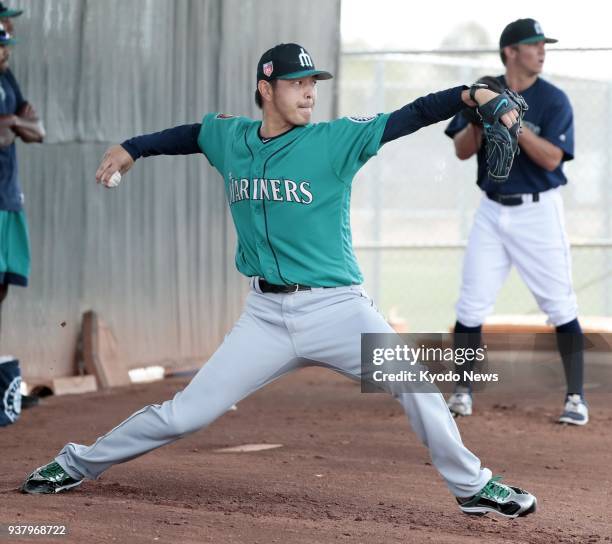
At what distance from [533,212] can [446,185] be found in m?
5.79

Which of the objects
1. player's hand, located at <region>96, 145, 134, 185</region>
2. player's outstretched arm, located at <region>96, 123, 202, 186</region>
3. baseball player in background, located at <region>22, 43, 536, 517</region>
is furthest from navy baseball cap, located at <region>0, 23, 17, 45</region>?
baseball player in background, located at <region>22, 43, 536, 517</region>

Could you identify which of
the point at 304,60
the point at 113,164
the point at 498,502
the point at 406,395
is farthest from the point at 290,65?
the point at 498,502

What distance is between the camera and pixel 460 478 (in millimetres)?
4473

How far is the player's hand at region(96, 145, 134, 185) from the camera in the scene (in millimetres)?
4809

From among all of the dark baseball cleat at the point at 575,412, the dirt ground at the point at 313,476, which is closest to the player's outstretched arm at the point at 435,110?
the dirt ground at the point at 313,476

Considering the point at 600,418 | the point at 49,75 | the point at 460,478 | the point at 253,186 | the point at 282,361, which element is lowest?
the point at 600,418

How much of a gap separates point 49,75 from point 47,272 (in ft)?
4.37

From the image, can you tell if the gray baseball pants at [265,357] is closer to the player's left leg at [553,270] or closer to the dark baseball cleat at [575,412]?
the player's left leg at [553,270]

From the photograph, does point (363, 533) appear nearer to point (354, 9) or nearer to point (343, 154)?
point (343, 154)

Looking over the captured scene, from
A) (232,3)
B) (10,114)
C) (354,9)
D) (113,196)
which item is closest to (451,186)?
(354,9)

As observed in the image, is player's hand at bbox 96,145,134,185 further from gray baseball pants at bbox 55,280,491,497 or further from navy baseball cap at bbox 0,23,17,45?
navy baseball cap at bbox 0,23,17,45

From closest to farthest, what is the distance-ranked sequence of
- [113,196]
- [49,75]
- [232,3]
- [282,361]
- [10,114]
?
[282,361] → [10,114] → [49,75] → [113,196] → [232,3]

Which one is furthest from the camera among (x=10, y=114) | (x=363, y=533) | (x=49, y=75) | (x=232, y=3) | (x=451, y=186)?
(x=451, y=186)

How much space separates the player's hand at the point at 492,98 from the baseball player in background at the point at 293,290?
0.18 metres
